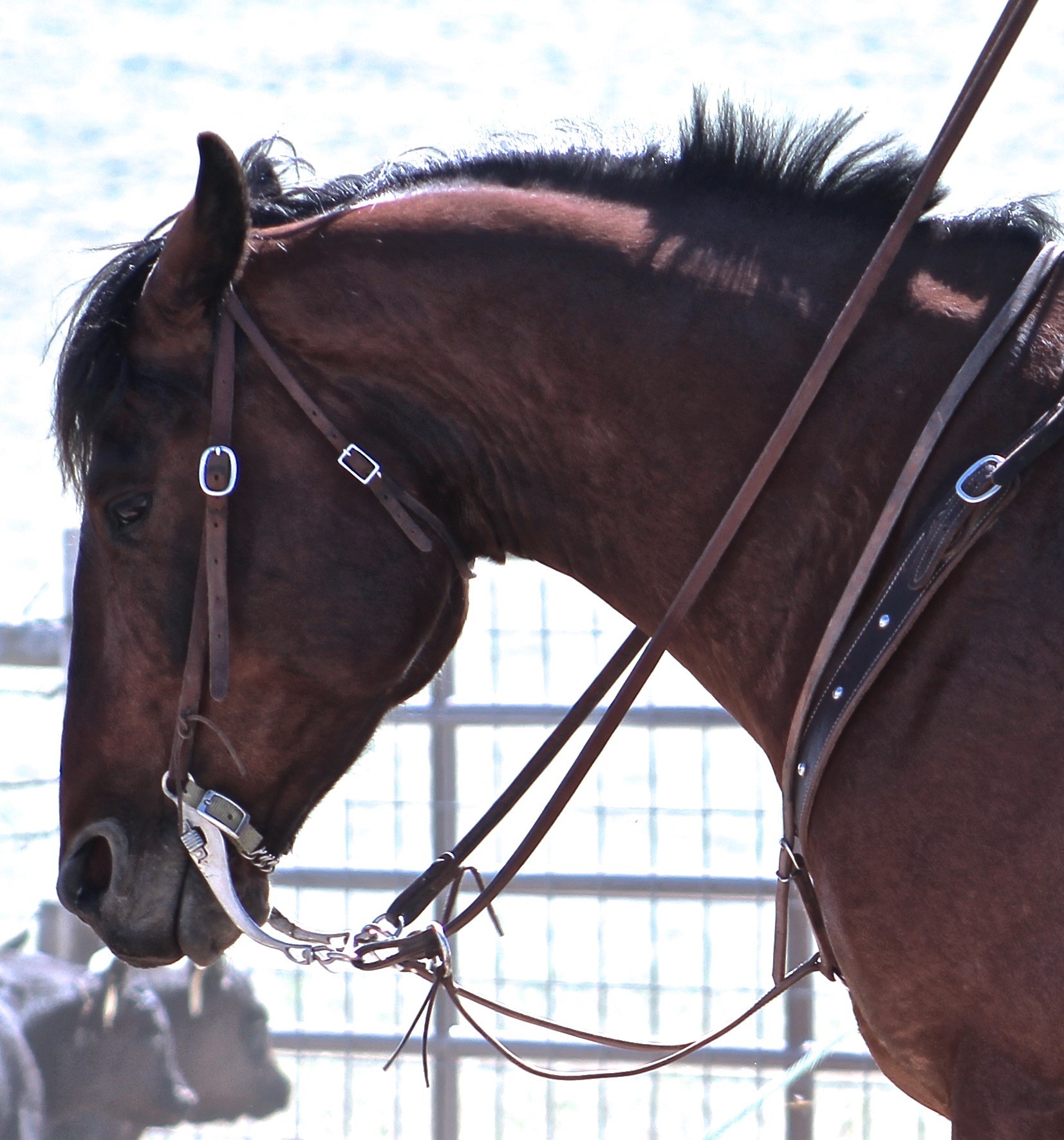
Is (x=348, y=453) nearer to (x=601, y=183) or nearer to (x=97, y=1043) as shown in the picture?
(x=601, y=183)

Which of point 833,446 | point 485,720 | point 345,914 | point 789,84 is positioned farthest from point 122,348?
point 789,84

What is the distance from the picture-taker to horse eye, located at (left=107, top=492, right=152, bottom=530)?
191 centimetres

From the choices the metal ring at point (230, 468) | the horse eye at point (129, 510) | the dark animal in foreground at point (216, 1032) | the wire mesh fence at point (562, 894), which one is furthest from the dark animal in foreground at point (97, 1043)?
the metal ring at point (230, 468)

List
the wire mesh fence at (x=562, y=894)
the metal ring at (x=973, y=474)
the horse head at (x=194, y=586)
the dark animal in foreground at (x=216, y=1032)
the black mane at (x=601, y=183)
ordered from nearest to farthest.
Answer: the metal ring at (x=973, y=474), the black mane at (x=601, y=183), the horse head at (x=194, y=586), the wire mesh fence at (x=562, y=894), the dark animal in foreground at (x=216, y=1032)

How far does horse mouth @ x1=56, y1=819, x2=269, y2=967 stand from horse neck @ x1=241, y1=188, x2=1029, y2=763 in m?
0.65

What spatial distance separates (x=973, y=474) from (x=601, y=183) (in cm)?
69

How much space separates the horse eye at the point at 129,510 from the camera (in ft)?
6.25

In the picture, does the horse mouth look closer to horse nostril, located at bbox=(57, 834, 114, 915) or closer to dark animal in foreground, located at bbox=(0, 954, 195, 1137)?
horse nostril, located at bbox=(57, 834, 114, 915)

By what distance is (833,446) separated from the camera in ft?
5.29

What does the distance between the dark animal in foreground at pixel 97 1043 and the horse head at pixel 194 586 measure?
2973 millimetres

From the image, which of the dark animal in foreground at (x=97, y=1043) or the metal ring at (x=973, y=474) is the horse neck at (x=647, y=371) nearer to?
the metal ring at (x=973, y=474)

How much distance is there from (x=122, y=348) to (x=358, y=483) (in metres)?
0.40

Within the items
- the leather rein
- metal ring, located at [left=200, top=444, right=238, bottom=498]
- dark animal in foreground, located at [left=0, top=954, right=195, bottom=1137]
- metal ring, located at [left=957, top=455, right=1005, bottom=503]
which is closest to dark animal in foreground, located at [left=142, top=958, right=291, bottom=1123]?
dark animal in foreground, located at [left=0, top=954, right=195, bottom=1137]

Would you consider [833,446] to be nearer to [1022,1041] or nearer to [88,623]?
[1022,1041]
